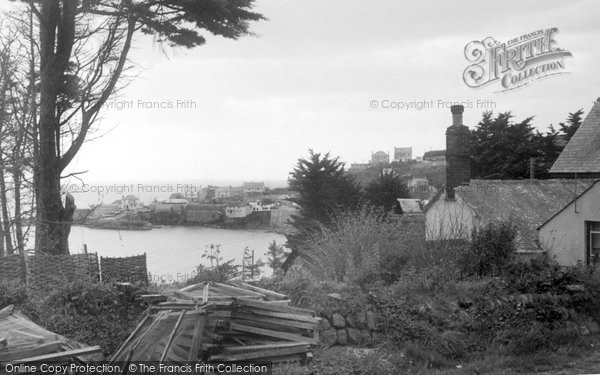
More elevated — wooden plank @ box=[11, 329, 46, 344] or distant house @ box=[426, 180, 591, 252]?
distant house @ box=[426, 180, 591, 252]

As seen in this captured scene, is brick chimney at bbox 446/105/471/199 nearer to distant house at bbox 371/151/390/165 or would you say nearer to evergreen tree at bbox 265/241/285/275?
distant house at bbox 371/151/390/165

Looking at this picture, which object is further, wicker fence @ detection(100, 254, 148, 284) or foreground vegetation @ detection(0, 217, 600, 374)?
wicker fence @ detection(100, 254, 148, 284)

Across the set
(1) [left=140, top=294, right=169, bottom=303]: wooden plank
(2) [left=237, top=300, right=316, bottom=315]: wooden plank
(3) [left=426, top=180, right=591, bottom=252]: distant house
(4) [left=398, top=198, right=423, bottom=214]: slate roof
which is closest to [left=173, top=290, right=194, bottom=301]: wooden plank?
(1) [left=140, top=294, right=169, bottom=303]: wooden plank

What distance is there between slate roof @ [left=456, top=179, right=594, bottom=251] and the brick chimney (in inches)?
15.1

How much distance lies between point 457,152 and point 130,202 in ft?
39.0

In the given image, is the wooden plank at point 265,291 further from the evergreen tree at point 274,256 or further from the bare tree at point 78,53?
the bare tree at point 78,53

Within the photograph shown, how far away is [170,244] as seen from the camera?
958cm

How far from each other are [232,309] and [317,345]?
1.23m

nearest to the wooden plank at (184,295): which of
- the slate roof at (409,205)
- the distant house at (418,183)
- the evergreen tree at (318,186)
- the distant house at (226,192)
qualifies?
the distant house at (226,192)

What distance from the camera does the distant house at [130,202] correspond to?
10.3 metres

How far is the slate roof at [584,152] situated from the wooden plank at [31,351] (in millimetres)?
12494

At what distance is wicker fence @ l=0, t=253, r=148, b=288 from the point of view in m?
7.52

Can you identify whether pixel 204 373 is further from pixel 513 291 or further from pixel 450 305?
pixel 513 291

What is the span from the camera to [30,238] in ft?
31.0
